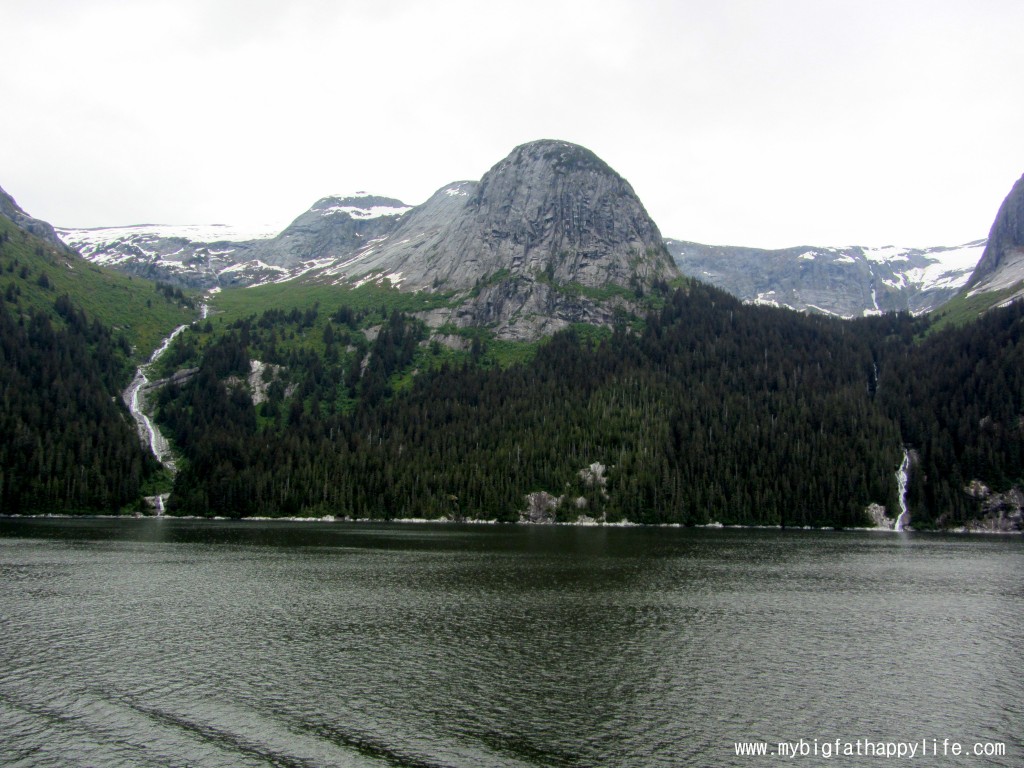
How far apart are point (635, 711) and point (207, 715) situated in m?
22.5

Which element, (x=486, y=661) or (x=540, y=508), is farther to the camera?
(x=540, y=508)

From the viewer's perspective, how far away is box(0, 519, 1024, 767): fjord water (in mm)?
32188

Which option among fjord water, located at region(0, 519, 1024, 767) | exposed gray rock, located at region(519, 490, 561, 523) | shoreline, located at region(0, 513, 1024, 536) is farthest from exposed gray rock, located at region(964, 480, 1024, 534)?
exposed gray rock, located at region(519, 490, 561, 523)

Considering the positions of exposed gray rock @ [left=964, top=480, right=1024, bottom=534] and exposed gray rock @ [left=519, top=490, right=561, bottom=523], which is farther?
exposed gray rock @ [left=519, top=490, right=561, bottom=523]

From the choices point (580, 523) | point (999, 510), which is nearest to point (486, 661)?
point (580, 523)

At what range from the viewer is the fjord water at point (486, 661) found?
32.2m

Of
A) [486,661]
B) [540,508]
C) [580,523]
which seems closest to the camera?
[486,661]

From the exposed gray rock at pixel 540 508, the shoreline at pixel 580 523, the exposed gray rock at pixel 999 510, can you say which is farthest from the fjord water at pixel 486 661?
the exposed gray rock at pixel 999 510

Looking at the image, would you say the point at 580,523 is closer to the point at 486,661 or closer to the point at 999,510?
the point at 999,510

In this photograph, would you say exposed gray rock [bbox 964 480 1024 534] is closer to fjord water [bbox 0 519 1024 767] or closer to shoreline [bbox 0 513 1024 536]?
shoreline [bbox 0 513 1024 536]

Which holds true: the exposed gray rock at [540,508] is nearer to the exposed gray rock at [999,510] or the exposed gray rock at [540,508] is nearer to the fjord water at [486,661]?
the fjord water at [486,661]

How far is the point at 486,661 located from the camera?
45.8 m

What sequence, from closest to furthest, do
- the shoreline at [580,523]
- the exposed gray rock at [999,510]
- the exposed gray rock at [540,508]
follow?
1. the shoreline at [580,523]
2. the exposed gray rock at [999,510]
3. the exposed gray rock at [540,508]

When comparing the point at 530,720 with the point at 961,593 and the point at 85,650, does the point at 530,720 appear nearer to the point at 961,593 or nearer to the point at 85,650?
the point at 85,650
